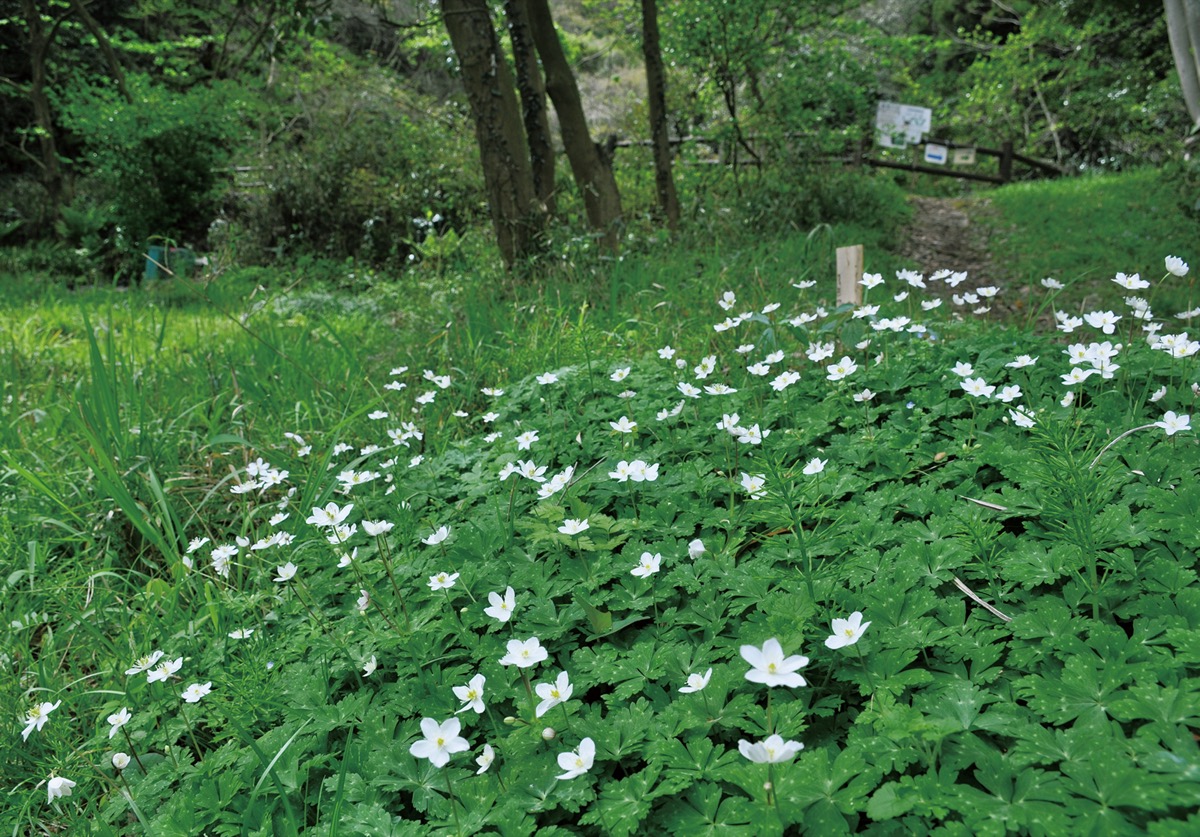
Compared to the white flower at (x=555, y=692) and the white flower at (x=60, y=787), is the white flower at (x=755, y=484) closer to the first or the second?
the white flower at (x=555, y=692)

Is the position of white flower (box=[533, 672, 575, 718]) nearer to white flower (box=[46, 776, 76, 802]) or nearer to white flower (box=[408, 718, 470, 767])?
white flower (box=[408, 718, 470, 767])

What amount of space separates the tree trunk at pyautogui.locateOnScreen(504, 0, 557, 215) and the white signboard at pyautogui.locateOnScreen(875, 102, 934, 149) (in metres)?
10.2

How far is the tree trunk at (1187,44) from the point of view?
18.0 ft

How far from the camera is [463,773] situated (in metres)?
1.30

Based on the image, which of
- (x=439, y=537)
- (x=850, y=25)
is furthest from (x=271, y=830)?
(x=850, y=25)

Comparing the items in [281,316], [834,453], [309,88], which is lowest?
[281,316]

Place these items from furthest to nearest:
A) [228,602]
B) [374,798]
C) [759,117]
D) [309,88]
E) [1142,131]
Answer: [1142,131], [309,88], [759,117], [228,602], [374,798]

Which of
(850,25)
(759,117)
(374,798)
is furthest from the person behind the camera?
(850,25)

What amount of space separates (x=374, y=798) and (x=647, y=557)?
0.70m

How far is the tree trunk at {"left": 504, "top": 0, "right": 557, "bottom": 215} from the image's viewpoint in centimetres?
631

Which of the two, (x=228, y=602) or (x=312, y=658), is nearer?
(x=312, y=658)

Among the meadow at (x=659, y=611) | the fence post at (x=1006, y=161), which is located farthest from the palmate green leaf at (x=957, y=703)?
the fence post at (x=1006, y=161)

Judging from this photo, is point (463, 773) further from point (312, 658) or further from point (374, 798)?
point (312, 658)

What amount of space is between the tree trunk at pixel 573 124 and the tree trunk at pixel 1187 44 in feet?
15.8
